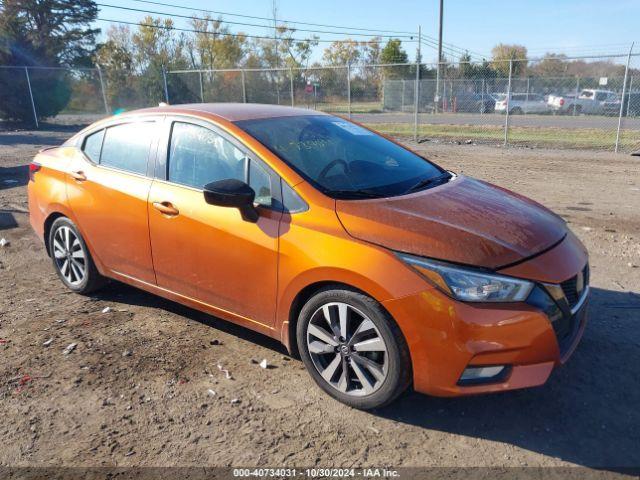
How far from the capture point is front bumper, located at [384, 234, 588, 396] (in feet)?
8.48

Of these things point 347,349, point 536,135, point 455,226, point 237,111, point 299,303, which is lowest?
point 536,135

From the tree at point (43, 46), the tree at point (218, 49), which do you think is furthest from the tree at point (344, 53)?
the tree at point (43, 46)

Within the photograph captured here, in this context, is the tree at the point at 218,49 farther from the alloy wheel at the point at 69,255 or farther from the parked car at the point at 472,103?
the alloy wheel at the point at 69,255

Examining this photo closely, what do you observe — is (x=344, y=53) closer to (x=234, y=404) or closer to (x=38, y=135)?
(x=38, y=135)

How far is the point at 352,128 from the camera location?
13.9 ft

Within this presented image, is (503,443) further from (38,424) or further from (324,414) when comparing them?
(38,424)

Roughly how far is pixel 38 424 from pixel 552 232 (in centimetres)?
316

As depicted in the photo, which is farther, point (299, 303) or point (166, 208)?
point (166, 208)

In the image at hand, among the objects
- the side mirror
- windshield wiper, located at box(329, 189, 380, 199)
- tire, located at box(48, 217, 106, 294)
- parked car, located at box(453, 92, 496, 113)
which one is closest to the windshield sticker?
windshield wiper, located at box(329, 189, 380, 199)

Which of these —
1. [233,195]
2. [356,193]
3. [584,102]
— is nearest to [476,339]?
[356,193]

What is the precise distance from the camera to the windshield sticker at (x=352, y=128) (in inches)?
164

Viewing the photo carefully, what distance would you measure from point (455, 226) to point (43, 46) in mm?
33576

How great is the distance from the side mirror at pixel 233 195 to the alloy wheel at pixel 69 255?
195 cm

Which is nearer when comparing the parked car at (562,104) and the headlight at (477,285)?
the headlight at (477,285)
